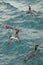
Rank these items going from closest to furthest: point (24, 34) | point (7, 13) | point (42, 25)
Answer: point (24, 34) < point (42, 25) < point (7, 13)

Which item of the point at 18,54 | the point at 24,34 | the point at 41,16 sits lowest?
the point at 18,54

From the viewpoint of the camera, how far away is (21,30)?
35.7 ft

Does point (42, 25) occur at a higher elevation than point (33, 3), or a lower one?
lower

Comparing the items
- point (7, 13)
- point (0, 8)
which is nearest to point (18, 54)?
point (7, 13)

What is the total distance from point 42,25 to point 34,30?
2.06ft

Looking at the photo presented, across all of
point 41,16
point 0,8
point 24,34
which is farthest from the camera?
point 0,8

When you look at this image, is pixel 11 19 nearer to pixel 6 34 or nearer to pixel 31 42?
pixel 6 34

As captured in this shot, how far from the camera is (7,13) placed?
1311cm

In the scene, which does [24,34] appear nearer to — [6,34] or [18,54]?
[6,34]

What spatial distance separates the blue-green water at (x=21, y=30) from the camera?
29.4ft

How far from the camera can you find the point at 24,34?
10.6m

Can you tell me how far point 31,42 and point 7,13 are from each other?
3.73m

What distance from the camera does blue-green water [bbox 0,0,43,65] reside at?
8969 millimetres

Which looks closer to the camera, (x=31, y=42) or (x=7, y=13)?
(x=31, y=42)
